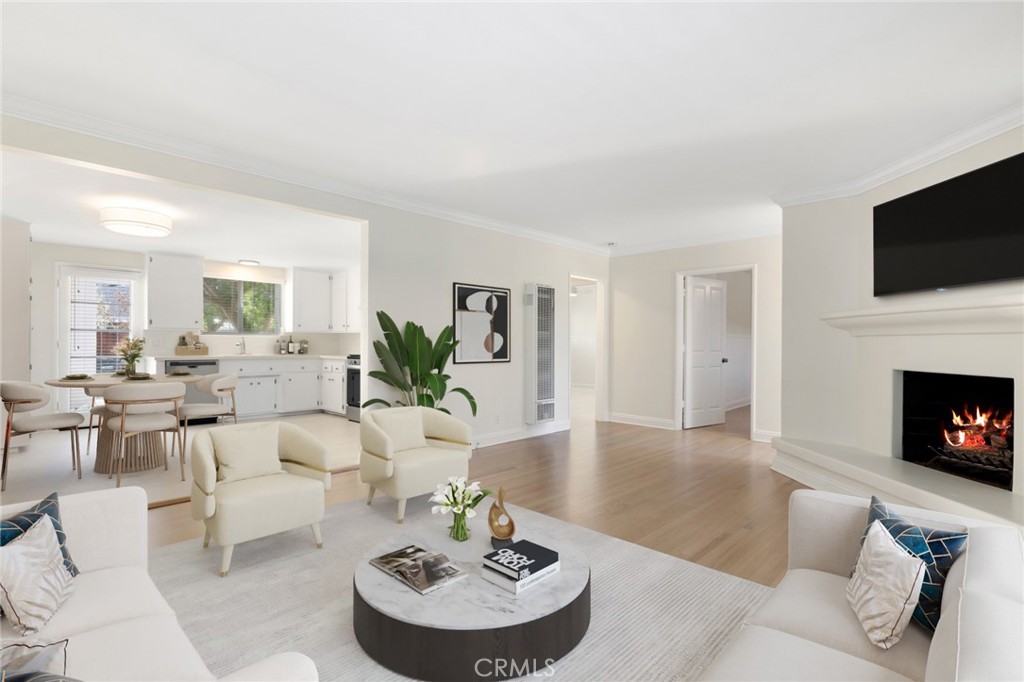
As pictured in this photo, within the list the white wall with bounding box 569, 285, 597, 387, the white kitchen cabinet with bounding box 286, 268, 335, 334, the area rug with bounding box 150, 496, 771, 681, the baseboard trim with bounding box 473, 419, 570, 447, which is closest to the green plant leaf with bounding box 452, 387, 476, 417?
the baseboard trim with bounding box 473, 419, 570, 447

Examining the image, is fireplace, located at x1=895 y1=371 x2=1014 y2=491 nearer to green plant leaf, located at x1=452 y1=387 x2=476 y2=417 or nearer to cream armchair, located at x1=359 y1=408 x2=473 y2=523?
cream armchair, located at x1=359 y1=408 x2=473 y2=523

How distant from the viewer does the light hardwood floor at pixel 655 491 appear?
3.09m

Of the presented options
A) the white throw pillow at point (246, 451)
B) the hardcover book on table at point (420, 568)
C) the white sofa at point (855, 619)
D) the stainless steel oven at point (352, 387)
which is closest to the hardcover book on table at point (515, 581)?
the hardcover book on table at point (420, 568)

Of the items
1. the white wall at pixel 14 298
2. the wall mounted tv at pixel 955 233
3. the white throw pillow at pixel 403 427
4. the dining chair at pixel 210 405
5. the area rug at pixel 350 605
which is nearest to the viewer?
the area rug at pixel 350 605

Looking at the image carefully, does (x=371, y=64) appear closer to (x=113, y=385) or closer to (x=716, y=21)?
(x=716, y=21)

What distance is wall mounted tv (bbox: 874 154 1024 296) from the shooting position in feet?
9.82

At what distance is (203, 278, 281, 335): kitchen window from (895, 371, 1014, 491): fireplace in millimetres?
8833

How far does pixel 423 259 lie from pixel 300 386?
4337mm

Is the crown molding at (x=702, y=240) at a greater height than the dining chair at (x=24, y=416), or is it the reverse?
the crown molding at (x=702, y=240)

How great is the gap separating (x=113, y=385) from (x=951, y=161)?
6647 mm

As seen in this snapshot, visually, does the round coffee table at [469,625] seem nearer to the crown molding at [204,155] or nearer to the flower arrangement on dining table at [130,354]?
the crown molding at [204,155]

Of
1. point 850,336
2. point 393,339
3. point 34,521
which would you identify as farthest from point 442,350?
point 850,336

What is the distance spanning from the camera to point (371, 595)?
78.0 inches

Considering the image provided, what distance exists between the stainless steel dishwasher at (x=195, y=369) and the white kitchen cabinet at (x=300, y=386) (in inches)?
39.9
